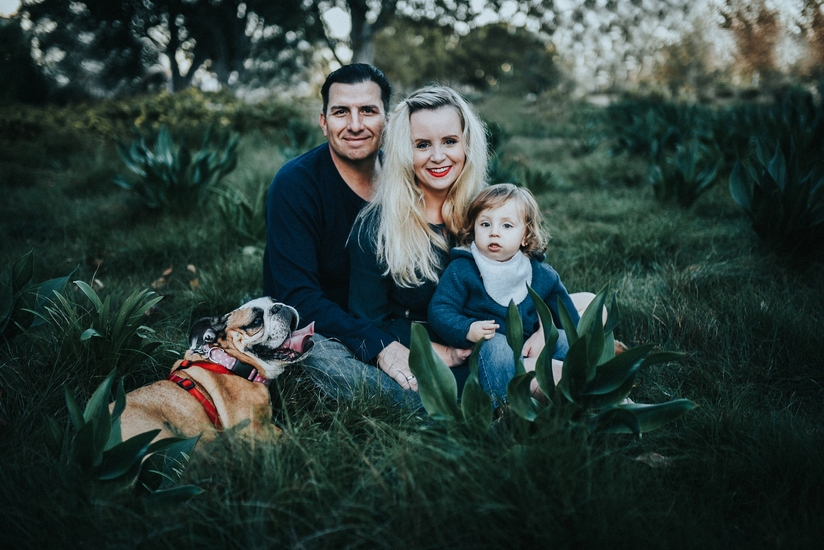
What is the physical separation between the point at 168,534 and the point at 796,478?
5.76 feet

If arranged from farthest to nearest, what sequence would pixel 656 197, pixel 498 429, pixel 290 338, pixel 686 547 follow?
pixel 656 197, pixel 290 338, pixel 498 429, pixel 686 547

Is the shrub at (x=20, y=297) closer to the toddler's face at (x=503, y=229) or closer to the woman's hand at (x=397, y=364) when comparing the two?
the woman's hand at (x=397, y=364)

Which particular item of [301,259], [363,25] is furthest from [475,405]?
[363,25]

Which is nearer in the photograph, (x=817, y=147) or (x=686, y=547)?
(x=686, y=547)

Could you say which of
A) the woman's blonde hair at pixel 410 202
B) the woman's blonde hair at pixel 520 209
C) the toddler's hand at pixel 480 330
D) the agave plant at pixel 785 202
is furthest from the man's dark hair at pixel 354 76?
the agave plant at pixel 785 202

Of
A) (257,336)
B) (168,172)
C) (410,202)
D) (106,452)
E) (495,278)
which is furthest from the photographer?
(168,172)

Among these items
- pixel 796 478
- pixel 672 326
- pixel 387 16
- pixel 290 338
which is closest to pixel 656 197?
pixel 672 326

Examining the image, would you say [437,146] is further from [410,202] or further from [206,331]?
[206,331]

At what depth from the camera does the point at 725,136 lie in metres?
5.07

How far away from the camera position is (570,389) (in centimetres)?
133

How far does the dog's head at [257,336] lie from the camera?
1859mm

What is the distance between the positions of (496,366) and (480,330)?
0.16 meters

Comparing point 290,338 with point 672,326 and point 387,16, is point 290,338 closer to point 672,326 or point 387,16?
point 672,326

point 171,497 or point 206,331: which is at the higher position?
point 206,331
